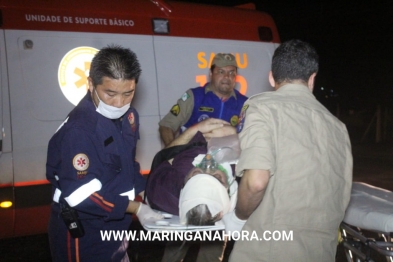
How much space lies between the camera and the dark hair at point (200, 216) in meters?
2.08

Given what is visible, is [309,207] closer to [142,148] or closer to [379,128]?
[142,148]

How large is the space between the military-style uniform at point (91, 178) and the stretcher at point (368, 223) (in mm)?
1174

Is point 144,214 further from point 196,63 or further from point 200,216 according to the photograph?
point 196,63

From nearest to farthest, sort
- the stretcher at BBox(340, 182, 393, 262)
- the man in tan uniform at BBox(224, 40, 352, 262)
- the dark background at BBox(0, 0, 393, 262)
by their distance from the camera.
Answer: the man in tan uniform at BBox(224, 40, 352, 262) → the stretcher at BBox(340, 182, 393, 262) → the dark background at BBox(0, 0, 393, 262)

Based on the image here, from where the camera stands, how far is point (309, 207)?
180cm

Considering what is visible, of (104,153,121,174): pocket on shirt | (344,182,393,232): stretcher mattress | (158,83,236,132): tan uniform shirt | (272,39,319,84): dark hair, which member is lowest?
(344,182,393,232): stretcher mattress

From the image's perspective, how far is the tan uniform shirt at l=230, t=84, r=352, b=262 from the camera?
5.73ft

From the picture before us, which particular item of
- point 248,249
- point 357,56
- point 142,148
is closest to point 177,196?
point 248,249

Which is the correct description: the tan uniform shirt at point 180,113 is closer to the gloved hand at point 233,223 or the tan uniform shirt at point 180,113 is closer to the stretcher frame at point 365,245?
the stretcher frame at point 365,245

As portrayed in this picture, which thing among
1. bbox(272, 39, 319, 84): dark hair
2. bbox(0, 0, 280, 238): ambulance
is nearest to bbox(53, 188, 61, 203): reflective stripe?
bbox(272, 39, 319, 84): dark hair

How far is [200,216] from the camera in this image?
209 cm

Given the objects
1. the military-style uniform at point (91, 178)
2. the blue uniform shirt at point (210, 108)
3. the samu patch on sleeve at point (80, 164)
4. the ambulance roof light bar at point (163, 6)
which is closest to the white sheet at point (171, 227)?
the military-style uniform at point (91, 178)

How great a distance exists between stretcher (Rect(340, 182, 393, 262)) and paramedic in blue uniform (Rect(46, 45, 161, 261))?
1040 mm

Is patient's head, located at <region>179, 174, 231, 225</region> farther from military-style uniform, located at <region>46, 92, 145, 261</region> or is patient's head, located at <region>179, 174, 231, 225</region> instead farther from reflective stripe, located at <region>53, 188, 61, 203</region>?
reflective stripe, located at <region>53, 188, 61, 203</region>
